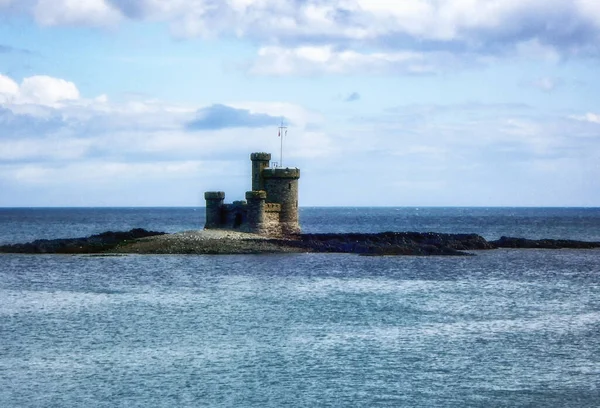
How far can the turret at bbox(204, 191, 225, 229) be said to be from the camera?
70.2 meters

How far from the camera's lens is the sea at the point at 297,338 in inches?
954

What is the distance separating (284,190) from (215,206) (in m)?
5.65

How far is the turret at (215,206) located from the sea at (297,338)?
13.9 metres

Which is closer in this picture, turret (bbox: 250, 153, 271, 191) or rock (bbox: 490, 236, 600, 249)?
turret (bbox: 250, 153, 271, 191)

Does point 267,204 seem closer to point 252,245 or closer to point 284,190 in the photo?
point 284,190

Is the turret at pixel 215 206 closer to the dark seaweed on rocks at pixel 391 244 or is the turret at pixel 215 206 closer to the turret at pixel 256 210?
the turret at pixel 256 210

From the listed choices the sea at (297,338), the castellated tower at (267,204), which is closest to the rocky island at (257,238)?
the castellated tower at (267,204)

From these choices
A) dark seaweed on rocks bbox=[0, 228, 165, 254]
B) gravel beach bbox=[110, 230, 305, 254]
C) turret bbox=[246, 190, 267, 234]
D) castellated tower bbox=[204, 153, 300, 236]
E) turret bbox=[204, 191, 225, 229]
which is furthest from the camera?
dark seaweed on rocks bbox=[0, 228, 165, 254]

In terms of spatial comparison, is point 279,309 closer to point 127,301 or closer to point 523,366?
point 127,301

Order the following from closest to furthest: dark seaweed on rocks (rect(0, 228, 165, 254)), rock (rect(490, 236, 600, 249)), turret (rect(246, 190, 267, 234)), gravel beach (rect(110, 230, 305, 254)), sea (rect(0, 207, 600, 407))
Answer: sea (rect(0, 207, 600, 407)) → gravel beach (rect(110, 230, 305, 254)) → turret (rect(246, 190, 267, 234)) → dark seaweed on rocks (rect(0, 228, 165, 254)) → rock (rect(490, 236, 600, 249))

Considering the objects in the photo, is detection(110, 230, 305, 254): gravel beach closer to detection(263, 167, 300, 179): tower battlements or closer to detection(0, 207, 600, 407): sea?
detection(263, 167, 300, 179): tower battlements

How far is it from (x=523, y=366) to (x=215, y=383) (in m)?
9.11

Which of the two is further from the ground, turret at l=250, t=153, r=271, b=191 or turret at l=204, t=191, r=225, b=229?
turret at l=250, t=153, r=271, b=191

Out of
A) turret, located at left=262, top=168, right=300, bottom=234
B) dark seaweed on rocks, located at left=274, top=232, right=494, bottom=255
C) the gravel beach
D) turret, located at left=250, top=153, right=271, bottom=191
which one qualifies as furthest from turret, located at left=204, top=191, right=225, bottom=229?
dark seaweed on rocks, located at left=274, top=232, right=494, bottom=255
